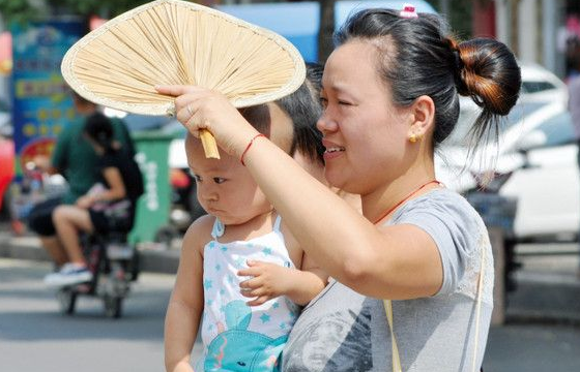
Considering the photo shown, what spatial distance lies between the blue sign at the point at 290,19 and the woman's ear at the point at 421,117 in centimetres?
1016

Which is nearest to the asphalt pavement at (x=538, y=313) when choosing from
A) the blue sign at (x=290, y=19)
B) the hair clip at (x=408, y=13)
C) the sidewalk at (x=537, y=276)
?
the sidewalk at (x=537, y=276)

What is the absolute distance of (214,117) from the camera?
2371 millimetres

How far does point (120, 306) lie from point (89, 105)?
1.58 m

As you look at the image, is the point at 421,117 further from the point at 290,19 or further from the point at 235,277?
the point at 290,19

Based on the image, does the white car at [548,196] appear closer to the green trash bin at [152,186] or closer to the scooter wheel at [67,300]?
the green trash bin at [152,186]

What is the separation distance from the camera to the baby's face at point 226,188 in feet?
9.51

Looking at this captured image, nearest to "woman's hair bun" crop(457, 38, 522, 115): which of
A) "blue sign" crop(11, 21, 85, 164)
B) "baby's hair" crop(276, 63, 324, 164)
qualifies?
"baby's hair" crop(276, 63, 324, 164)

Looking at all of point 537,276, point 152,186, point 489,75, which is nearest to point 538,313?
point 537,276

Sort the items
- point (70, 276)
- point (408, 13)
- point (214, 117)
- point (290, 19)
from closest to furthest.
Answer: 1. point (214, 117)
2. point (408, 13)
3. point (70, 276)
4. point (290, 19)

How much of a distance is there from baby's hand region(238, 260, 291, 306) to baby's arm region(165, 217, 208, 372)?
306 mm

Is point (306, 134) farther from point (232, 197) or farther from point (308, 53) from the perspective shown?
point (308, 53)

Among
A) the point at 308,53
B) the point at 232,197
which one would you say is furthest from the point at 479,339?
the point at 308,53

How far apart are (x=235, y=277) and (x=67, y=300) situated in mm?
8796

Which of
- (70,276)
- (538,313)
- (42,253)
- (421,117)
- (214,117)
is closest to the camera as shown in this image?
(214,117)
